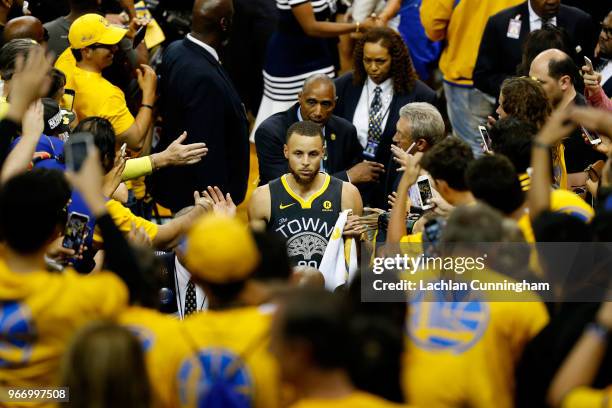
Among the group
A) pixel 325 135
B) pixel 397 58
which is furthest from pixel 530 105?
pixel 397 58

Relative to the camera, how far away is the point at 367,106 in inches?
295

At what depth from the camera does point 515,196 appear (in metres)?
4.39

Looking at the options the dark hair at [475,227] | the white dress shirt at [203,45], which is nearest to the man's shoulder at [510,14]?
the white dress shirt at [203,45]

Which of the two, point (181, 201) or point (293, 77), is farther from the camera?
point (293, 77)

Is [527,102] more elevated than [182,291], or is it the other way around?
[527,102]

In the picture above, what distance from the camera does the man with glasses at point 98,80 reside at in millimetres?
6914

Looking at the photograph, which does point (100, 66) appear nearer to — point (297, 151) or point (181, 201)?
point (181, 201)

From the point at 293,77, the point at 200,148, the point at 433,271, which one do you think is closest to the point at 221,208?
the point at 200,148

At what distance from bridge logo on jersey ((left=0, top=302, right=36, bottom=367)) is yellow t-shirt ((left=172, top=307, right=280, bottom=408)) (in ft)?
1.92

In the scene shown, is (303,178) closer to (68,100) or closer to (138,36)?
(68,100)

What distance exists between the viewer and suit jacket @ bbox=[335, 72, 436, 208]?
7.06 meters

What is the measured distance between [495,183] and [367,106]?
3.25m

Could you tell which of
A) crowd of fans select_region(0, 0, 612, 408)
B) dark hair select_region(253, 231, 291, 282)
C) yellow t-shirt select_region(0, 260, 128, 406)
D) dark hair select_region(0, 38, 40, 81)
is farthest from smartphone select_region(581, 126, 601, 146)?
yellow t-shirt select_region(0, 260, 128, 406)

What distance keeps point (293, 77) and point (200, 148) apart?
2.87 meters
